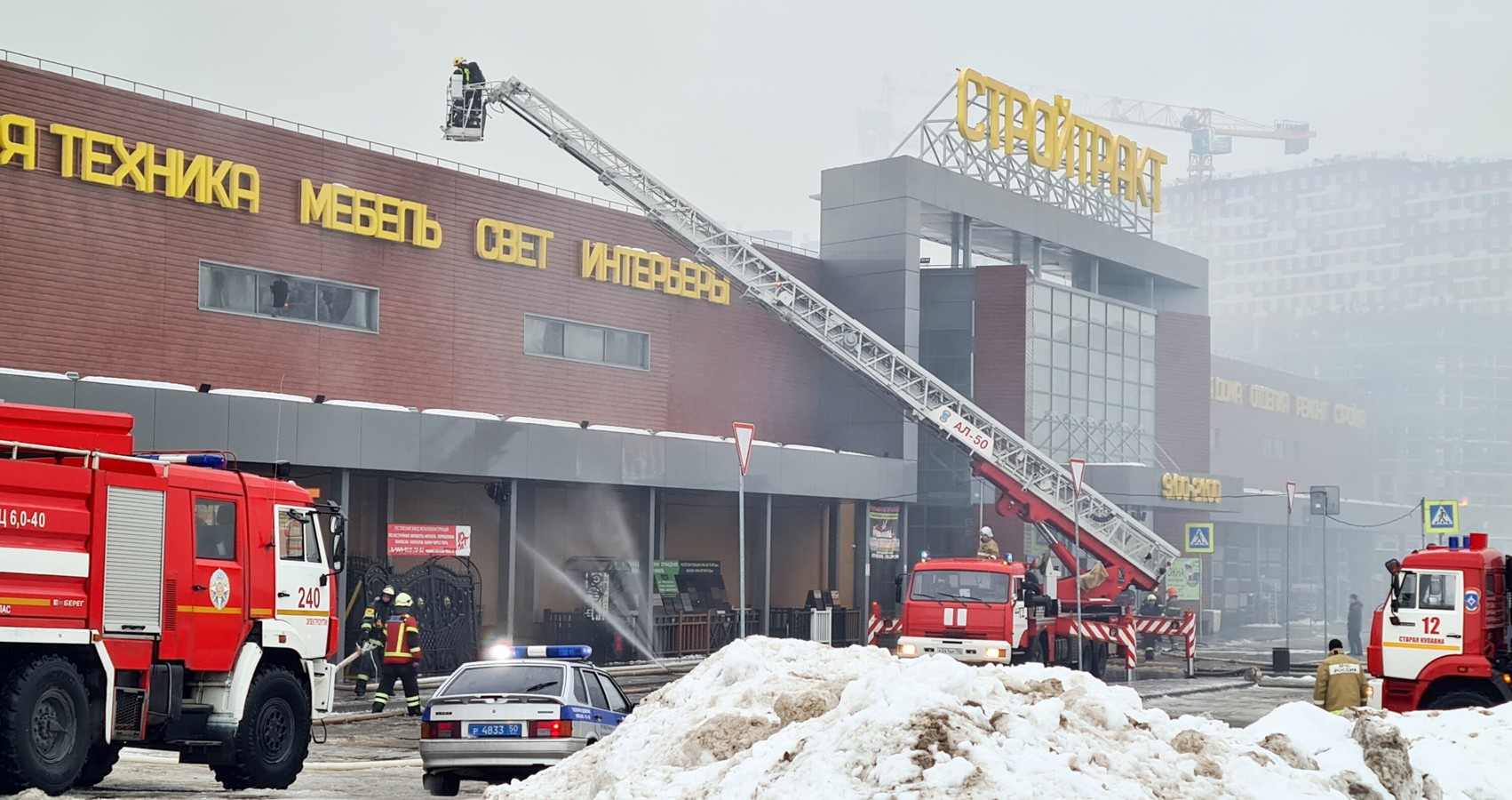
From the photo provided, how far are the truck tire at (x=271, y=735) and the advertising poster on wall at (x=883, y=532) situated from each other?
2750 cm

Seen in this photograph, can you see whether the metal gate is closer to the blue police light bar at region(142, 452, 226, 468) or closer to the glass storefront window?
the blue police light bar at region(142, 452, 226, 468)

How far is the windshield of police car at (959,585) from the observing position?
25984 mm

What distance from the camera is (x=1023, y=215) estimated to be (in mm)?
49406

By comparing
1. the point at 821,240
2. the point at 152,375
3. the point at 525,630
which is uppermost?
the point at 821,240

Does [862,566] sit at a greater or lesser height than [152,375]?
→ lesser

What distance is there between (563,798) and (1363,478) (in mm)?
86833

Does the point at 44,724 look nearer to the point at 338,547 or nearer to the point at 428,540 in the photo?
the point at 338,547

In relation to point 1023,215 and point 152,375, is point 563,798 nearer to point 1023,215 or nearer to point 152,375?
point 152,375

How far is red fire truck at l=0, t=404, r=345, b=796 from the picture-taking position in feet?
39.3

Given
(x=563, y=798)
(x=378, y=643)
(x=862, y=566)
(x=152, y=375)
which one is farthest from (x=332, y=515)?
(x=862, y=566)

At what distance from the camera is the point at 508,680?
14086 millimetres

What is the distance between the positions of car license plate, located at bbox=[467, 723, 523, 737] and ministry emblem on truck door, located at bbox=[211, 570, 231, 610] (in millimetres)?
2529

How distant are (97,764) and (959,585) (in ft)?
50.5

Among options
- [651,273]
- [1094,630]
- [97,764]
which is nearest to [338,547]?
[97,764]
